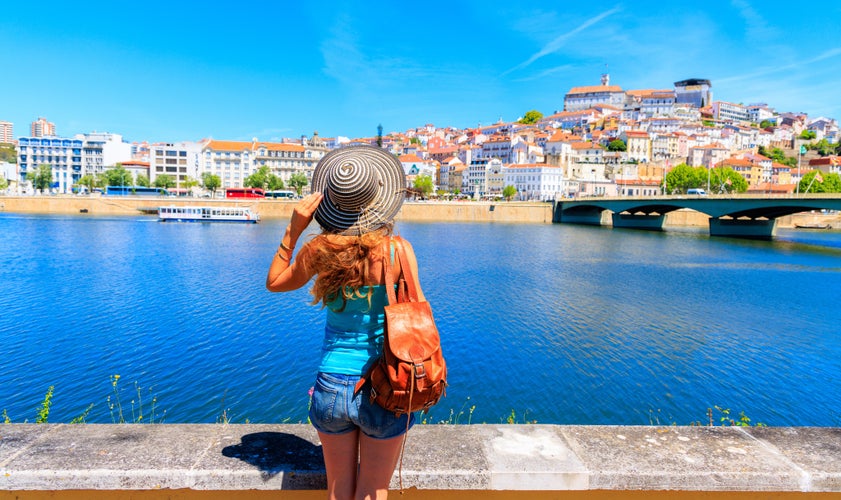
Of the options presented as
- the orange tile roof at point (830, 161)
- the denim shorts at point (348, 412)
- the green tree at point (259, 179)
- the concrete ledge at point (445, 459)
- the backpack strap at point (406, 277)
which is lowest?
the concrete ledge at point (445, 459)

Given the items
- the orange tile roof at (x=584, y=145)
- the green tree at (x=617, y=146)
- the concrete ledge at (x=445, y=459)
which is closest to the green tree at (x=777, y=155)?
the green tree at (x=617, y=146)

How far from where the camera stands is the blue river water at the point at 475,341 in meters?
11.4

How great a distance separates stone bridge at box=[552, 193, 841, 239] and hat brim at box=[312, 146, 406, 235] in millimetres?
57724

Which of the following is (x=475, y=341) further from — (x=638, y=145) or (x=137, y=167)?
(x=638, y=145)

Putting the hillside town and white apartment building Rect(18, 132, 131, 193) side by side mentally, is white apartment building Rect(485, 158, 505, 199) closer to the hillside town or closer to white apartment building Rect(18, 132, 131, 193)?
the hillside town

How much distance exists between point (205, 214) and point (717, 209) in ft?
203

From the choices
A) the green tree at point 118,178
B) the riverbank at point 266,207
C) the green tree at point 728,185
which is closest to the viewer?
the riverbank at point 266,207

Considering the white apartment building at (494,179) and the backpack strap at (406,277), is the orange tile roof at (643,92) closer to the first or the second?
the white apartment building at (494,179)

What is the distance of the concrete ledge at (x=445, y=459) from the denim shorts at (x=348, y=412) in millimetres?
590

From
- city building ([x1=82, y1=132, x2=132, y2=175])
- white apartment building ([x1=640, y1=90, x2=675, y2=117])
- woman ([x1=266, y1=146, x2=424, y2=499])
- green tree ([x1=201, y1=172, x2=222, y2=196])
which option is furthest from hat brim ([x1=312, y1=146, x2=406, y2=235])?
white apartment building ([x1=640, y1=90, x2=675, y2=117])

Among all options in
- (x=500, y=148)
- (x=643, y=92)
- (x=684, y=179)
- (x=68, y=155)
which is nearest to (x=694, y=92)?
(x=643, y=92)

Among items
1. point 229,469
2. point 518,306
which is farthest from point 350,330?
point 518,306

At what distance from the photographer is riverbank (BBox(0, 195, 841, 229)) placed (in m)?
77.0

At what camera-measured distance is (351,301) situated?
9.09ft
